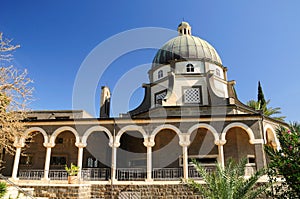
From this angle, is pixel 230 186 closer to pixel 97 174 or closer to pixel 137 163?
pixel 97 174

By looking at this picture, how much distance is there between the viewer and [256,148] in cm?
1548

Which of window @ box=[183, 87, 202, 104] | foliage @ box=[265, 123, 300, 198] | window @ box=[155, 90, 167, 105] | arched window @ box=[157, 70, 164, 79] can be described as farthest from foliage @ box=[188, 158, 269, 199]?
arched window @ box=[157, 70, 164, 79]

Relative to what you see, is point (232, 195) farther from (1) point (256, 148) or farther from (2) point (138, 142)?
(2) point (138, 142)

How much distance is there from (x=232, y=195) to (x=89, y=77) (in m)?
15.4

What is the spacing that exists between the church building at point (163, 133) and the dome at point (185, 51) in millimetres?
104

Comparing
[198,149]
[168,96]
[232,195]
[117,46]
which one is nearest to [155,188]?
[198,149]

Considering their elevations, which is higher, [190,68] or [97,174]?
[190,68]

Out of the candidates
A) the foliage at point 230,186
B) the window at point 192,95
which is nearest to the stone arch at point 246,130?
the window at point 192,95

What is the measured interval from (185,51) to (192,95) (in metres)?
5.24

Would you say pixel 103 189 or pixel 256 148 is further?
pixel 256 148

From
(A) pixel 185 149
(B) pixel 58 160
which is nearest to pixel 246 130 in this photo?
(A) pixel 185 149

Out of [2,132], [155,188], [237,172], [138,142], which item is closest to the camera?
[237,172]

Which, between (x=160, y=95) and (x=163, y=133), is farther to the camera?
(x=160, y=95)

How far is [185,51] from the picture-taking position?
2422cm
